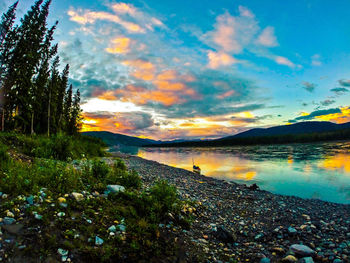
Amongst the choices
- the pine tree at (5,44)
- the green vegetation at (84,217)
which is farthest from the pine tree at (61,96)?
the green vegetation at (84,217)

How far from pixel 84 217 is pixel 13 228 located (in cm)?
146

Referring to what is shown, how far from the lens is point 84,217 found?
5.14 m

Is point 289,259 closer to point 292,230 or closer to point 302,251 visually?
point 302,251

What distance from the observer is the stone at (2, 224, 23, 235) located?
13.1 ft

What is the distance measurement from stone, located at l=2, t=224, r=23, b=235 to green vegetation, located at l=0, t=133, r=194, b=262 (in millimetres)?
83

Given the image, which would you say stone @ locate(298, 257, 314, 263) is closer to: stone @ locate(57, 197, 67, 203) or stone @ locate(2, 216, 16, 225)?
stone @ locate(57, 197, 67, 203)

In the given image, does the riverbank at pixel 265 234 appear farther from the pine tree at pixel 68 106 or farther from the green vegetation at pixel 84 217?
the pine tree at pixel 68 106

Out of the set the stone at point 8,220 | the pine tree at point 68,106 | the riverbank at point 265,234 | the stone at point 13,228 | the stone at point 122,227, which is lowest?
the riverbank at point 265,234

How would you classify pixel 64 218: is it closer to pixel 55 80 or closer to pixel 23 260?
pixel 23 260

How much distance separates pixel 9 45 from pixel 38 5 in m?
9.92

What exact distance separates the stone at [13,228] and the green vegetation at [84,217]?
83 millimetres

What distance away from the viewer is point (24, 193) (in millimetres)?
5379

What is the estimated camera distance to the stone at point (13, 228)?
398 centimetres

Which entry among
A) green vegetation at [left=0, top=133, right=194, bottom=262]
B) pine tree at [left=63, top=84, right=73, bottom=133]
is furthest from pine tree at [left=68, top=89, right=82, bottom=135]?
green vegetation at [left=0, top=133, right=194, bottom=262]
